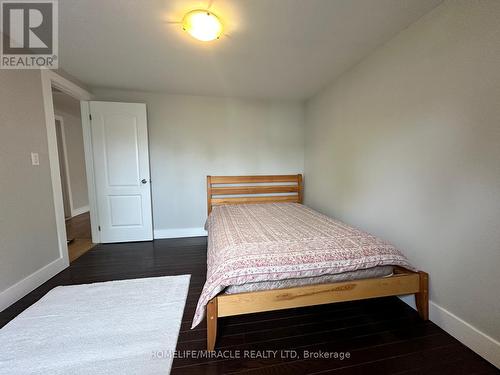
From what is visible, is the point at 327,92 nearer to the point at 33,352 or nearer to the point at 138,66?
the point at 138,66

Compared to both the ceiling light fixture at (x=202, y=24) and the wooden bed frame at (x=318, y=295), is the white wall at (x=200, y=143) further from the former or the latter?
the wooden bed frame at (x=318, y=295)

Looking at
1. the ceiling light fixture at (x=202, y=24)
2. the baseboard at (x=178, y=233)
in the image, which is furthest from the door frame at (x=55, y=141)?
the ceiling light fixture at (x=202, y=24)

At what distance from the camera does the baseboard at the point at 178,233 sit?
3418 millimetres

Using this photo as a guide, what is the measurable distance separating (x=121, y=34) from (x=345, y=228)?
2697 mm

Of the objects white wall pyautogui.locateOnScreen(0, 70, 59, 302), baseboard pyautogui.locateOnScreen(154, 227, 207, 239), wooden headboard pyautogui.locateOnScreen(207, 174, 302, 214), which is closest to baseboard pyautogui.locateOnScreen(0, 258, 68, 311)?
white wall pyautogui.locateOnScreen(0, 70, 59, 302)

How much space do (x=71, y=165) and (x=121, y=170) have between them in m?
3.20

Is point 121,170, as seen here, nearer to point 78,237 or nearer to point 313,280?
point 78,237

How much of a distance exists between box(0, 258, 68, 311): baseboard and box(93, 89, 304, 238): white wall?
1301 millimetres

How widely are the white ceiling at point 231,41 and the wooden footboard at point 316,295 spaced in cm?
201

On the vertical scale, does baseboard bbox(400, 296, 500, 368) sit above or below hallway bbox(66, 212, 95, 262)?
above

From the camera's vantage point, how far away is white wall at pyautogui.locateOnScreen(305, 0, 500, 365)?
121cm

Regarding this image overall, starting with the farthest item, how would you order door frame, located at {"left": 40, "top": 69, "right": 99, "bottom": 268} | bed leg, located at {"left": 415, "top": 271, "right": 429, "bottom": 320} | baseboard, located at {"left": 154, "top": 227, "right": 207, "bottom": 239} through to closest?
baseboard, located at {"left": 154, "top": 227, "right": 207, "bottom": 239} → door frame, located at {"left": 40, "top": 69, "right": 99, "bottom": 268} → bed leg, located at {"left": 415, "top": 271, "right": 429, "bottom": 320}

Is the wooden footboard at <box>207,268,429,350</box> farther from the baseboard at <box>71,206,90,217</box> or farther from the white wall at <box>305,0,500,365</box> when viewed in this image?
the baseboard at <box>71,206,90,217</box>

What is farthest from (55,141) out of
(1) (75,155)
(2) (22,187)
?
(1) (75,155)
